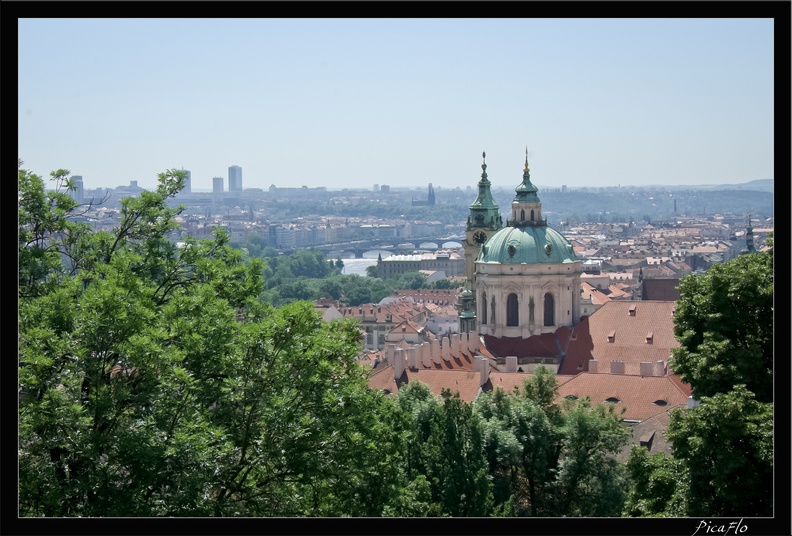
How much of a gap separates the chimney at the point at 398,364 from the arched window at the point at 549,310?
10.6 metres

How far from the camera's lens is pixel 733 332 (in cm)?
1590

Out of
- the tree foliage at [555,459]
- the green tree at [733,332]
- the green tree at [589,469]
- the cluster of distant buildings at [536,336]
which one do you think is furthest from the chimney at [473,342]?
the green tree at [733,332]

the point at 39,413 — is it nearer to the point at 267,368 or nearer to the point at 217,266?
the point at 267,368

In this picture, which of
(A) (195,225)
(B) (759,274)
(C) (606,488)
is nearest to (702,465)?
(B) (759,274)

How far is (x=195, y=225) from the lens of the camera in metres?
144

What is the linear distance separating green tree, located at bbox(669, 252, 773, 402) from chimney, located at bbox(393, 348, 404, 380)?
86.8 feet

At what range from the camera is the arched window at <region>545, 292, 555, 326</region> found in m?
52.7

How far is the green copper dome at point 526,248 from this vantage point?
5341 centimetres

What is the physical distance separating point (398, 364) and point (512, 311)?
11117 millimetres

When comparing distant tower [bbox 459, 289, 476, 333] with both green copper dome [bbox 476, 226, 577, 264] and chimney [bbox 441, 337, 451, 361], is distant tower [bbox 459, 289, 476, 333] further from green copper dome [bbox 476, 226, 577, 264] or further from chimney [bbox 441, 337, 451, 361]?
chimney [bbox 441, 337, 451, 361]

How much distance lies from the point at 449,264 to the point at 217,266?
144 metres

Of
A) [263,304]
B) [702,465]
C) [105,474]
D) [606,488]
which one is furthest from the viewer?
[606,488]

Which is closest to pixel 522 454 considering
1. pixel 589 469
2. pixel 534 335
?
pixel 589 469

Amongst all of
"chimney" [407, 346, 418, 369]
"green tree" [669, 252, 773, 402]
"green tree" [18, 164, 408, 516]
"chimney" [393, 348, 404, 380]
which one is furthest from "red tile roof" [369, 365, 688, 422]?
"green tree" [18, 164, 408, 516]
